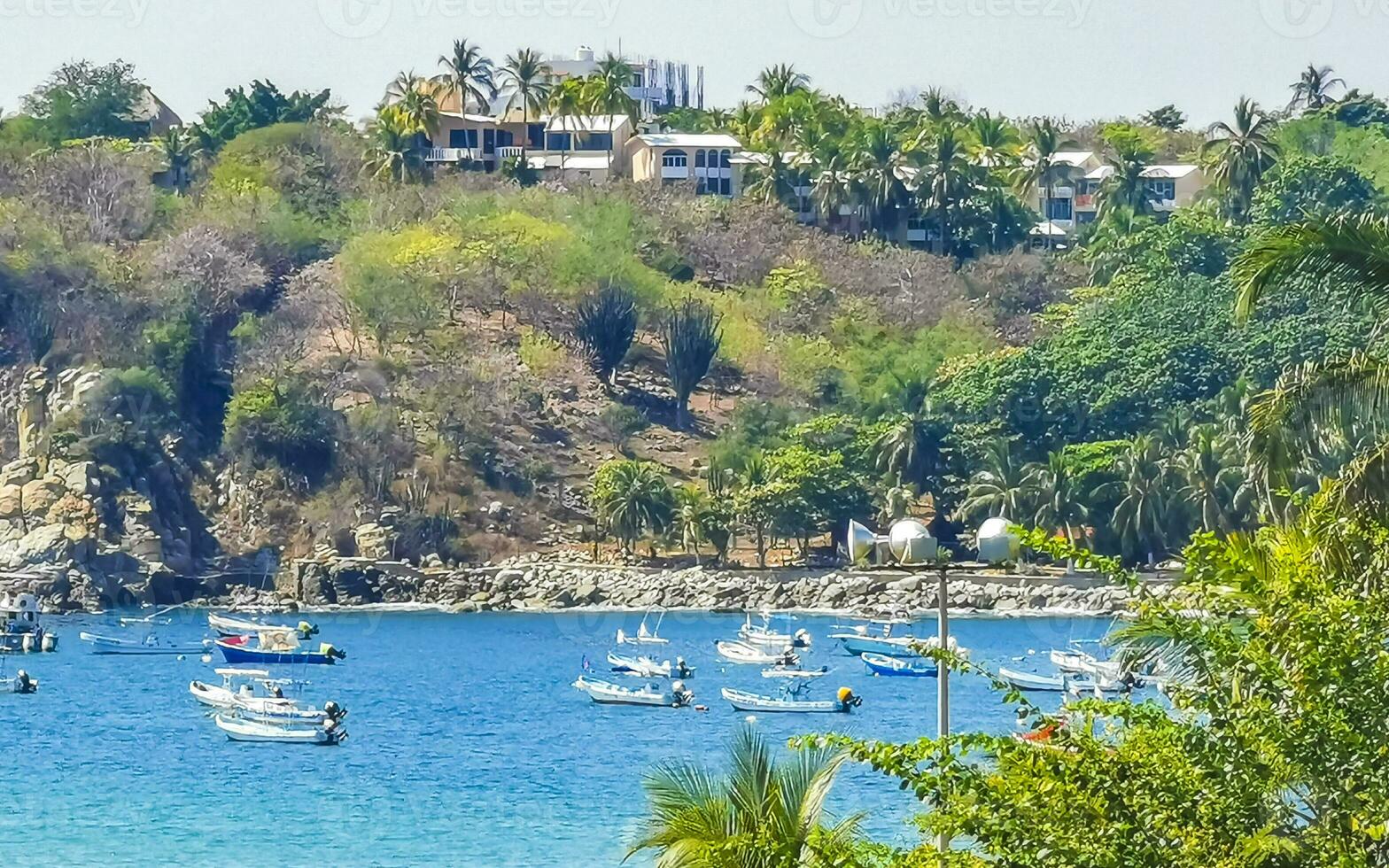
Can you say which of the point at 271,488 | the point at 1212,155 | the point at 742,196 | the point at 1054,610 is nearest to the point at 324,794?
the point at 1054,610

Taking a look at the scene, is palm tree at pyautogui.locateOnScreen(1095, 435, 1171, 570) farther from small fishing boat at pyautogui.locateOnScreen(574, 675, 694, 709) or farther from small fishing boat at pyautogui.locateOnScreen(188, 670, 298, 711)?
small fishing boat at pyautogui.locateOnScreen(188, 670, 298, 711)

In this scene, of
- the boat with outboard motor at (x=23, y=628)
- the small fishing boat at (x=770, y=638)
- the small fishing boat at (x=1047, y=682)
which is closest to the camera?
the small fishing boat at (x=1047, y=682)

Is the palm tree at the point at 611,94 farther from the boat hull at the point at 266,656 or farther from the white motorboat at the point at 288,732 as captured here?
the white motorboat at the point at 288,732

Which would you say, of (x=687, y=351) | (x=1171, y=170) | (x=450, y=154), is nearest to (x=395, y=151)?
(x=450, y=154)

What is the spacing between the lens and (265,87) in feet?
389

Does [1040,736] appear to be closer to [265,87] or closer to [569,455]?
[569,455]

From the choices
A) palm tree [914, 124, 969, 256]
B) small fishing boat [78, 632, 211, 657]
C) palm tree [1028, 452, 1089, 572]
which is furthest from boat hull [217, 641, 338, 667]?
palm tree [914, 124, 969, 256]

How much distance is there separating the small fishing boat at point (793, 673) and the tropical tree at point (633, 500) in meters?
16.0

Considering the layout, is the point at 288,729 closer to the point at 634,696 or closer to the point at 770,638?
the point at 634,696

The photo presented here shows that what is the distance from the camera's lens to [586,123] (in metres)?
115

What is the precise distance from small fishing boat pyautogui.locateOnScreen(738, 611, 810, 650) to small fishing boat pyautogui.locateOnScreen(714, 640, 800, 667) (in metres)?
0.24

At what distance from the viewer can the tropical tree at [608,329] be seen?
97.2m

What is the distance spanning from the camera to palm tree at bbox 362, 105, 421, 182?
109m

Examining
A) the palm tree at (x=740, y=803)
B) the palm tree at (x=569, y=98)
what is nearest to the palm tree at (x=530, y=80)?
the palm tree at (x=569, y=98)
